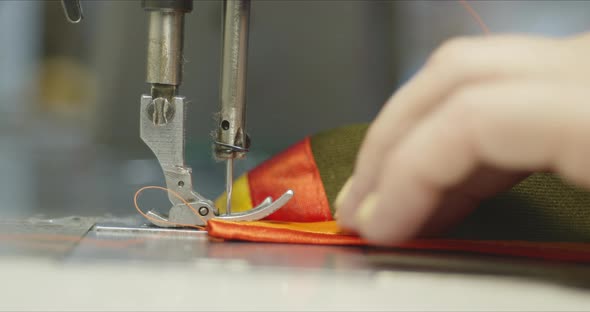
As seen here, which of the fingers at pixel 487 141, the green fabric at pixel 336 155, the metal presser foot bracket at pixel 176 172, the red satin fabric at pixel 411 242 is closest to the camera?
the fingers at pixel 487 141

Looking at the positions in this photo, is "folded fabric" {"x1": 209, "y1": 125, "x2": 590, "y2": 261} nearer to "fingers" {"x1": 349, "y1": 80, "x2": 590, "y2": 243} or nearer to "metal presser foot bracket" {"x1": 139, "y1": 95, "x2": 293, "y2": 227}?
"metal presser foot bracket" {"x1": 139, "y1": 95, "x2": 293, "y2": 227}

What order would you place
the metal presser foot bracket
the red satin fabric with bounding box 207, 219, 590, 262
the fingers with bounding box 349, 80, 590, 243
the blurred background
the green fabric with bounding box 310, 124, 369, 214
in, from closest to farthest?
the fingers with bounding box 349, 80, 590, 243 → the red satin fabric with bounding box 207, 219, 590, 262 → the metal presser foot bracket → the green fabric with bounding box 310, 124, 369, 214 → the blurred background

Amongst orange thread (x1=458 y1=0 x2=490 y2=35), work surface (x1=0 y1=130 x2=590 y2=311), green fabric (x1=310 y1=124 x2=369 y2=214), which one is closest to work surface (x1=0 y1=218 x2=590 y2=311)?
work surface (x1=0 y1=130 x2=590 y2=311)

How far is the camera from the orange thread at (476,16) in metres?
1.33

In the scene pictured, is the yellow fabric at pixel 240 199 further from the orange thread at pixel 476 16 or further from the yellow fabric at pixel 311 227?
the orange thread at pixel 476 16

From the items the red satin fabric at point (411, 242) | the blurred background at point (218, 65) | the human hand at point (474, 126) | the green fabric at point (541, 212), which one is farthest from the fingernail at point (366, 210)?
the blurred background at point (218, 65)

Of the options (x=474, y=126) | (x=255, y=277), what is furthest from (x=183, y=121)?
(x=474, y=126)

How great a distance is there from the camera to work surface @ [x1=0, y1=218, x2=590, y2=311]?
507 mm

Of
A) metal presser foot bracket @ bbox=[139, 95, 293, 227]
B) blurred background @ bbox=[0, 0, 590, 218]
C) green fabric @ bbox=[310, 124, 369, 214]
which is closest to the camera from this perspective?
metal presser foot bracket @ bbox=[139, 95, 293, 227]

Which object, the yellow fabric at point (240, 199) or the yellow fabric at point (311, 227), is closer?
the yellow fabric at point (311, 227)

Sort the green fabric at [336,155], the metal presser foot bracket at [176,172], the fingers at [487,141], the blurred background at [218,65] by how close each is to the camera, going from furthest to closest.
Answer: the blurred background at [218,65] → the green fabric at [336,155] → the metal presser foot bracket at [176,172] → the fingers at [487,141]

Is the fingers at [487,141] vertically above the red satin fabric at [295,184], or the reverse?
the fingers at [487,141]

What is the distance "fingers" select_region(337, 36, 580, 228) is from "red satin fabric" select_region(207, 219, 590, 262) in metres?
0.13

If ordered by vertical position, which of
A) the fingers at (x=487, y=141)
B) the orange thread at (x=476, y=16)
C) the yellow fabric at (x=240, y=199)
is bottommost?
the yellow fabric at (x=240, y=199)
